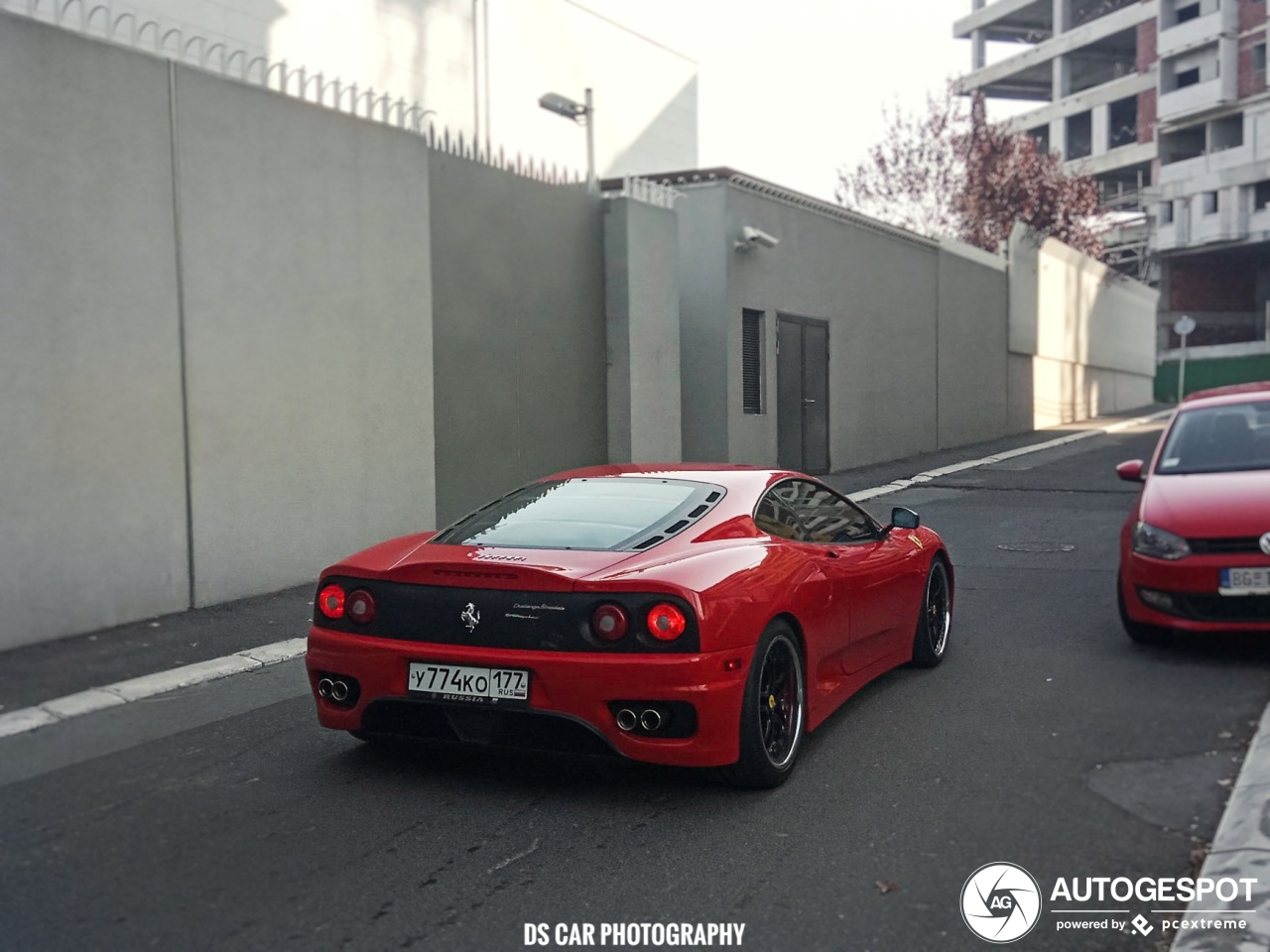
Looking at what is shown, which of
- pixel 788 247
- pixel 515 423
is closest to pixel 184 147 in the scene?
pixel 515 423

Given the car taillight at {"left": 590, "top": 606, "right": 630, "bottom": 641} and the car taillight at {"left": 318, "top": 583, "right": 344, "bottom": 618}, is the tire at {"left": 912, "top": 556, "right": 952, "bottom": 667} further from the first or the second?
the car taillight at {"left": 318, "top": 583, "right": 344, "bottom": 618}

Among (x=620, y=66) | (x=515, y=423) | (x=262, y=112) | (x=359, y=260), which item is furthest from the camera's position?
(x=620, y=66)

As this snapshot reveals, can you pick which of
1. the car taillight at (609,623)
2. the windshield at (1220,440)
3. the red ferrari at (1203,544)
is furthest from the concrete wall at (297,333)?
the windshield at (1220,440)

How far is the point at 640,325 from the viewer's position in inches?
594

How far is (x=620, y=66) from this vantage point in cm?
3061

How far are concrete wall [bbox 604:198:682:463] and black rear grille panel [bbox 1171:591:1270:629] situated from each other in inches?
329

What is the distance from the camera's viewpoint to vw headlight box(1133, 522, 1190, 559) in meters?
7.00

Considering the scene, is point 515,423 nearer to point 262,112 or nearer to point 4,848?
point 262,112

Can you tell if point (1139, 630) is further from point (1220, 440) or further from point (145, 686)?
point (145, 686)

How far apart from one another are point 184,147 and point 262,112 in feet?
3.00

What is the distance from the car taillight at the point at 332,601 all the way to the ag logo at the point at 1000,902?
256 cm

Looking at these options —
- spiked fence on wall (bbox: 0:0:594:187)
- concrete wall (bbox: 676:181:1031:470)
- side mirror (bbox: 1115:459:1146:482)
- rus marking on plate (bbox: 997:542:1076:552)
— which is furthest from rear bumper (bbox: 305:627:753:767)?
concrete wall (bbox: 676:181:1031:470)

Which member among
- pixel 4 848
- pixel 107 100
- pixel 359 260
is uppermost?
pixel 107 100

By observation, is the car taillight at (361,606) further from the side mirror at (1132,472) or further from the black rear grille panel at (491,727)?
the side mirror at (1132,472)
